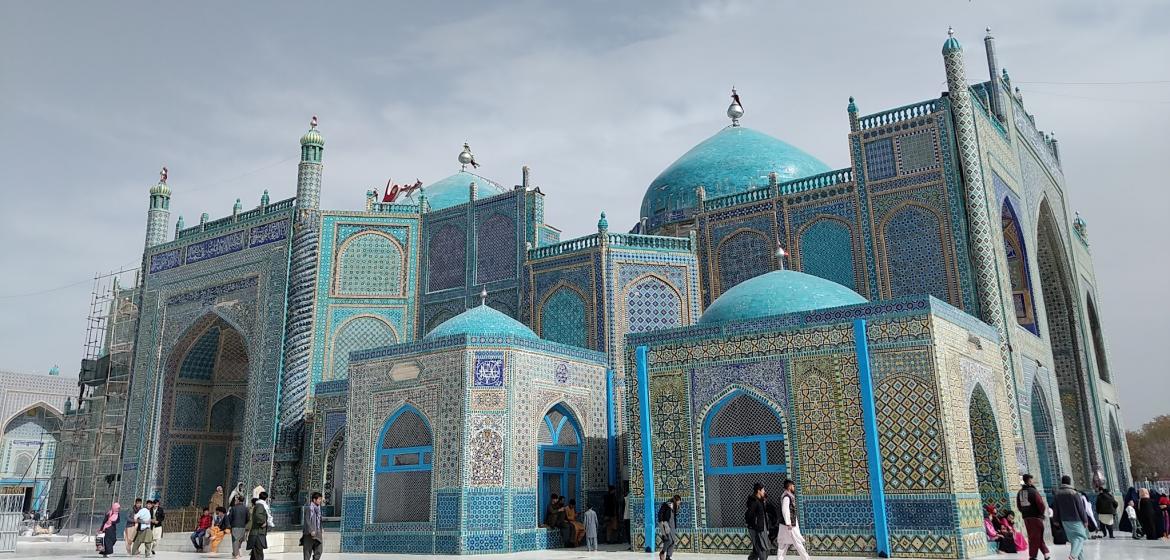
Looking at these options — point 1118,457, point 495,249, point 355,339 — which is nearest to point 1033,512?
point 495,249

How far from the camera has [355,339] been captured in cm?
2031

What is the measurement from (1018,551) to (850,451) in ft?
8.74

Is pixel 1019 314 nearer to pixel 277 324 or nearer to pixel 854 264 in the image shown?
pixel 854 264

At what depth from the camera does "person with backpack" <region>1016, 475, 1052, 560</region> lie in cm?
900

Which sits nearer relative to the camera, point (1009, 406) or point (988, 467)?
point (988, 467)

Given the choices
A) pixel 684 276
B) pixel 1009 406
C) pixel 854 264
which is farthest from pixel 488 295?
pixel 1009 406

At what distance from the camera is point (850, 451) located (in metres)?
11.4

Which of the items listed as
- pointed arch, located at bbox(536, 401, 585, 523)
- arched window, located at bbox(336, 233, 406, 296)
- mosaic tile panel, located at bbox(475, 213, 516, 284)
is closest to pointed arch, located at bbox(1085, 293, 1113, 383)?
pointed arch, located at bbox(536, 401, 585, 523)

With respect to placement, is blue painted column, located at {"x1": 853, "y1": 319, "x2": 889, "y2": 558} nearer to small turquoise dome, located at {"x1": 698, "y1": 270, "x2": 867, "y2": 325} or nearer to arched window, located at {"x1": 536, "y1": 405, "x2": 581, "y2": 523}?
small turquoise dome, located at {"x1": 698, "y1": 270, "x2": 867, "y2": 325}

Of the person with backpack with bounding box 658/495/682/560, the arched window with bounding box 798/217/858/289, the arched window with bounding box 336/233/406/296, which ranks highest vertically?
the arched window with bounding box 336/233/406/296

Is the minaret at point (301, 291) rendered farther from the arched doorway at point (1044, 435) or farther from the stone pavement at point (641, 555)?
the arched doorway at point (1044, 435)

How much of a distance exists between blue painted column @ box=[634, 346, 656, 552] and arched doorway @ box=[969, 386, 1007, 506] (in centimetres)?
457

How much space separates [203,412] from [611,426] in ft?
44.0

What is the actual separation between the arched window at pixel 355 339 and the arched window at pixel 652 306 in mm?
6128
